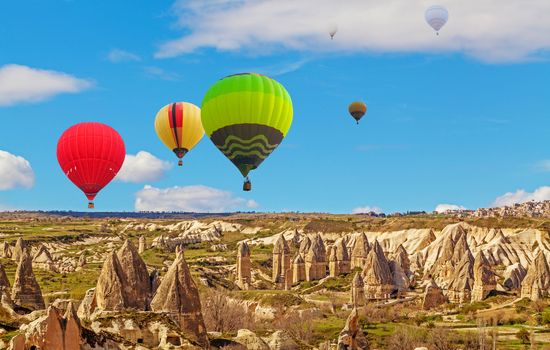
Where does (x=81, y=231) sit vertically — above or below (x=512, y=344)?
above

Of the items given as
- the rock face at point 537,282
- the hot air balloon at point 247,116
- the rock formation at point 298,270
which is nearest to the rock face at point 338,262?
the rock formation at point 298,270

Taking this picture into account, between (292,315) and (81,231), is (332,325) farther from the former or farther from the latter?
(81,231)

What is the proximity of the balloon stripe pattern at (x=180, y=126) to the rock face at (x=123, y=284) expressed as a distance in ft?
77.3

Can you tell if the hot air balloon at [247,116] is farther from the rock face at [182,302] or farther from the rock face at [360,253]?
the rock face at [360,253]

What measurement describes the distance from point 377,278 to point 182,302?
174 ft

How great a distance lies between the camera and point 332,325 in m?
62.6

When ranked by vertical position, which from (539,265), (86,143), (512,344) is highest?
(86,143)

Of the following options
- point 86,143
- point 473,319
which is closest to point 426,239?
point 473,319

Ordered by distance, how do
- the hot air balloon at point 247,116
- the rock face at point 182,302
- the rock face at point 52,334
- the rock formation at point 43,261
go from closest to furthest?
the rock face at point 52,334 → the rock face at point 182,302 → the hot air balloon at point 247,116 → the rock formation at point 43,261

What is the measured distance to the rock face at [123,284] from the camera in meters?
30.2

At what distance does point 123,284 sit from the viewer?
3084cm

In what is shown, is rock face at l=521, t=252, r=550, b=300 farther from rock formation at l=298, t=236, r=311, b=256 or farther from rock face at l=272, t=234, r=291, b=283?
rock formation at l=298, t=236, r=311, b=256

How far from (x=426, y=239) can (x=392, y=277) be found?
3675 centimetres

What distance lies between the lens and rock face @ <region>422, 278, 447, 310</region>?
237 feet
